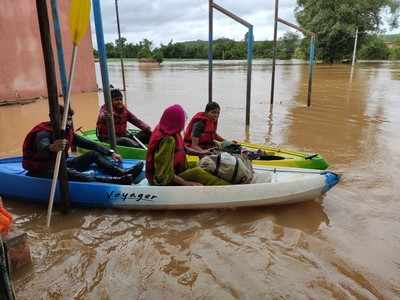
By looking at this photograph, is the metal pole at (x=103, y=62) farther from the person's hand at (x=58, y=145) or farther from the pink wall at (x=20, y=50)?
the pink wall at (x=20, y=50)

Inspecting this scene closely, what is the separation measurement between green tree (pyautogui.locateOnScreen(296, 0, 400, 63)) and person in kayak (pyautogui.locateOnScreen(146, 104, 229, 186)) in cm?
3602

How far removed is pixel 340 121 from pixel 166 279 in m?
8.40

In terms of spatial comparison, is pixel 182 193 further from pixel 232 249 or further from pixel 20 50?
pixel 20 50

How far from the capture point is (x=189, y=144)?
18.0ft

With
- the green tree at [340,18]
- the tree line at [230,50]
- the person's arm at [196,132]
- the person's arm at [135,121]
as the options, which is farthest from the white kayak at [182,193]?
the tree line at [230,50]

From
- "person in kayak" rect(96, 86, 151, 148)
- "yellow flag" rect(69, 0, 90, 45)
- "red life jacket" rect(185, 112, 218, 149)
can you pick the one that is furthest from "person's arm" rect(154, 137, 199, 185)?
"person in kayak" rect(96, 86, 151, 148)

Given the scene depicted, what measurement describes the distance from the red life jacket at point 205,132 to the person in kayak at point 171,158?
1058mm

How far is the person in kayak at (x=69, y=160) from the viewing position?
410 cm

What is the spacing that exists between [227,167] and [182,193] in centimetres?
61

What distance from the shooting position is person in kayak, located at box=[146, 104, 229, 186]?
385 centimetres

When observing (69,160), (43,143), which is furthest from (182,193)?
(69,160)

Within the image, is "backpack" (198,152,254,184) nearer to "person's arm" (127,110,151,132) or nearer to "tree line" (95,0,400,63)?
"person's arm" (127,110,151,132)

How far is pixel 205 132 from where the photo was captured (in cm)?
551

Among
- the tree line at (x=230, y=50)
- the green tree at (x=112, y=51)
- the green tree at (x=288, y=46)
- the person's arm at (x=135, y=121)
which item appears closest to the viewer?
the person's arm at (x=135, y=121)
